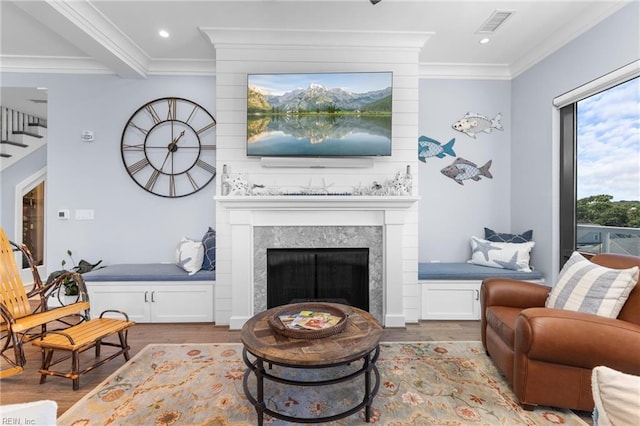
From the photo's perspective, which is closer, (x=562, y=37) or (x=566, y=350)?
(x=566, y=350)

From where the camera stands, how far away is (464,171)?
147 inches

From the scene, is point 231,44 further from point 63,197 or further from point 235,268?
point 63,197

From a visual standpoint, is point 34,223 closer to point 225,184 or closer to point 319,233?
point 225,184

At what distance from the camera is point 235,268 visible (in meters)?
3.04

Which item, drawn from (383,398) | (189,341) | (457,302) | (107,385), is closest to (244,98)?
(189,341)

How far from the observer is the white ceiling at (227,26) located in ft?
8.46

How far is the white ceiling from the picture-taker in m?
2.58

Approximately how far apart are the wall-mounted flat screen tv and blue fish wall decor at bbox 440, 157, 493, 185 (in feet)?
3.85

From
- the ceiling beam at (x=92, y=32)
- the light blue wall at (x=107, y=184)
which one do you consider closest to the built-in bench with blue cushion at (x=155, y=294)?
the light blue wall at (x=107, y=184)

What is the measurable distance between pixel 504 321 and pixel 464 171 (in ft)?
7.15

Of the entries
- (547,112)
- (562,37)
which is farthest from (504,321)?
(562,37)

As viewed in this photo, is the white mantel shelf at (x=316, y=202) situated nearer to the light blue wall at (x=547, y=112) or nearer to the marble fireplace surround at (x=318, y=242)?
the marble fireplace surround at (x=318, y=242)

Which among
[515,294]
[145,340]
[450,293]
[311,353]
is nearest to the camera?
[311,353]

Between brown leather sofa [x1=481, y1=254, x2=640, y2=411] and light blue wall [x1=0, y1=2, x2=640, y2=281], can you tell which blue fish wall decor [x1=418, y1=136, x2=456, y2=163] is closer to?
light blue wall [x1=0, y1=2, x2=640, y2=281]
